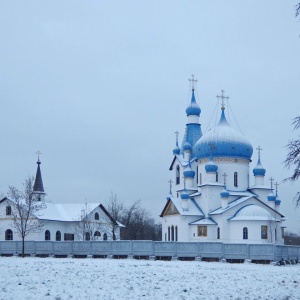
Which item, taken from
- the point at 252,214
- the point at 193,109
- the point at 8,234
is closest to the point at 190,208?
the point at 252,214

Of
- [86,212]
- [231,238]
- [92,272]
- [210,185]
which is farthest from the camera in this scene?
[86,212]

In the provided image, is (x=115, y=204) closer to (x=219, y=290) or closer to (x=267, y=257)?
(x=267, y=257)

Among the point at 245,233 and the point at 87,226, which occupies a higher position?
the point at 87,226

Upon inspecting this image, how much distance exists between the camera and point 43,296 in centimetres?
1533

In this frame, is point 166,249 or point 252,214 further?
point 252,214

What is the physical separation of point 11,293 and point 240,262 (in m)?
21.9

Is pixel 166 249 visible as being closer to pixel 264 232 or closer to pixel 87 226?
pixel 264 232

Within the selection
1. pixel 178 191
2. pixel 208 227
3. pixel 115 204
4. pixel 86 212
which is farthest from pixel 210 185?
pixel 115 204

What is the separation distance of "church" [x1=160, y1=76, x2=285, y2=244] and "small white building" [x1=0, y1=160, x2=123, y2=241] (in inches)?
303

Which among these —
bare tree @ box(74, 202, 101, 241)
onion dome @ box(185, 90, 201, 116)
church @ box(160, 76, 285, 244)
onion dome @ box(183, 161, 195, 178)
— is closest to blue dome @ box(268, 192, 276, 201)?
church @ box(160, 76, 285, 244)

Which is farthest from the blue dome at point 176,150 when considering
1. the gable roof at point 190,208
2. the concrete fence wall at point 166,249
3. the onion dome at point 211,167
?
the concrete fence wall at point 166,249

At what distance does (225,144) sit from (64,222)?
19.1 metres

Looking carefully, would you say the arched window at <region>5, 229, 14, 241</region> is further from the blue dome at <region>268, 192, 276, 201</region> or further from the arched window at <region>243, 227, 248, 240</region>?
the blue dome at <region>268, 192, 276, 201</region>

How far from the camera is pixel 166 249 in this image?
118 ft
